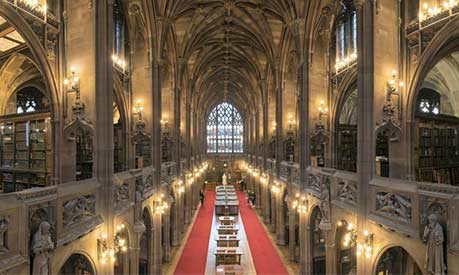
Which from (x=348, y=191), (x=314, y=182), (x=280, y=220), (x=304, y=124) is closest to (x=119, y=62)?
(x=304, y=124)

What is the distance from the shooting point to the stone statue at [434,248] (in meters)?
6.20

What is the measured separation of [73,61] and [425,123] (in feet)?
43.8

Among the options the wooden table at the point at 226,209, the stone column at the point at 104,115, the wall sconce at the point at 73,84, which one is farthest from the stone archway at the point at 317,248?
the wooden table at the point at 226,209

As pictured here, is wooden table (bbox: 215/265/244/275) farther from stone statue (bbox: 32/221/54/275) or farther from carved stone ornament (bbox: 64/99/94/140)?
stone statue (bbox: 32/221/54/275)

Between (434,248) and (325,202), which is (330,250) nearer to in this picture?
(325,202)

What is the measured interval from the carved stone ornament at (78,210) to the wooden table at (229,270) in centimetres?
833

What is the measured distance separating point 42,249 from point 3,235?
733 mm

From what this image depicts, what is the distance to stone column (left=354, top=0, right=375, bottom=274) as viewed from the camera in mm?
9219

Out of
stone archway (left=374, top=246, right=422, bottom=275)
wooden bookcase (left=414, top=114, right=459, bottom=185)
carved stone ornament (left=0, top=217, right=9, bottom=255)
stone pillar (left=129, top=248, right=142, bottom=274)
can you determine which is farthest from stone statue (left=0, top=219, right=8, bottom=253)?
wooden bookcase (left=414, top=114, right=459, bottom=185)

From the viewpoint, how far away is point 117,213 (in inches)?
388

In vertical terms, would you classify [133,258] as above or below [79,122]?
below

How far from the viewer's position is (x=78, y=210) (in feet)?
26.4

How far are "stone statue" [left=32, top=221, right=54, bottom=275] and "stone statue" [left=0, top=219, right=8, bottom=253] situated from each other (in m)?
0.53

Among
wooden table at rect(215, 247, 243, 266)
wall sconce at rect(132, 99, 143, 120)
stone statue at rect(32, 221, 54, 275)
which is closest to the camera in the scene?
stone statue at rect(32, 221, 54, 275)
